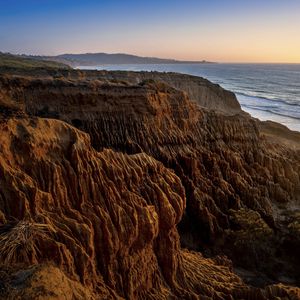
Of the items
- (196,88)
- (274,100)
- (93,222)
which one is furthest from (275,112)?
(93,222)

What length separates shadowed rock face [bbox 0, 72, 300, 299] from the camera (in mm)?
13133

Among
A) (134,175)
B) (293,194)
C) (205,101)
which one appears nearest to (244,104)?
(205,101)

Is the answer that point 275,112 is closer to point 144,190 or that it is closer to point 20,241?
point 144,190

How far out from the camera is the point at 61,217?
12.9m

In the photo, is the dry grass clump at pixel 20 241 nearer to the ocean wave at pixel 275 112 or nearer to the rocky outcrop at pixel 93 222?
the rocky outcrop at pixel 93 222

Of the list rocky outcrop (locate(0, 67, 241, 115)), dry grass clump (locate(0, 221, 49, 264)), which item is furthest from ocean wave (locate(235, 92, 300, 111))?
dry grass clump (locate(0, 221, 49, 264))

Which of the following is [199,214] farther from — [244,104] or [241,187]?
[244,104]

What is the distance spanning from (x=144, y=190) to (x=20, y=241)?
263 inches

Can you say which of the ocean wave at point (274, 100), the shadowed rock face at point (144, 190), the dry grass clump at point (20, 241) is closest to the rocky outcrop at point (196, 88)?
the ocean wave at point (274, 100)

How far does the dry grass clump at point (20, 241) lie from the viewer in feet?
33.4

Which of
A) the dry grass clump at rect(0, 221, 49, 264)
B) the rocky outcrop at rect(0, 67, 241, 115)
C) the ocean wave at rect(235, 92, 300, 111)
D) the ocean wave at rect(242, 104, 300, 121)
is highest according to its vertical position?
the dry grass clump at rect(0, 221, 49, 264)

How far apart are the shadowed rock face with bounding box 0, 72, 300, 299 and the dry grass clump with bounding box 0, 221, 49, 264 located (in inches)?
5.1

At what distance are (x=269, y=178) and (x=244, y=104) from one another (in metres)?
76.9

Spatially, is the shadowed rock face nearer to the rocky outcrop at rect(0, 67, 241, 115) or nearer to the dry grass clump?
the dry grass clump
